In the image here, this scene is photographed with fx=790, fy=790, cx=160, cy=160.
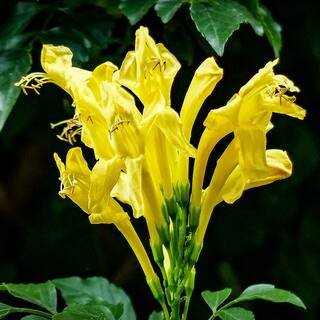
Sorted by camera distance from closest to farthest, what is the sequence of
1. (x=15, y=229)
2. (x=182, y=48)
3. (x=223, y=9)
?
(x=223, y=9), (x=182, y=48), (x=15, y=229)

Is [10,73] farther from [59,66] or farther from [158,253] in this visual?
[158,253]

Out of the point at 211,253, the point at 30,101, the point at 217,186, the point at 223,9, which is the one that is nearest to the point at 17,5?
the point at 30,101

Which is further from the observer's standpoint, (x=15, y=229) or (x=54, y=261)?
(x=15, y=229)

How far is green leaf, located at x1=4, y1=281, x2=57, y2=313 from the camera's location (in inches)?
49.7

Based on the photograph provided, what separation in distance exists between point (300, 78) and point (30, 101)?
2.56 ft

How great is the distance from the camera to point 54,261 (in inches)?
93.1

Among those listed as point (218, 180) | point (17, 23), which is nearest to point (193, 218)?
point (218, 180)

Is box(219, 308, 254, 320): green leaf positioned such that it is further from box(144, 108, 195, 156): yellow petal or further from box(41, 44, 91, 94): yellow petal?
box(41, 44, 91, 94): yellow petal

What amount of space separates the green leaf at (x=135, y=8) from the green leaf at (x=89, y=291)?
0.50 meters

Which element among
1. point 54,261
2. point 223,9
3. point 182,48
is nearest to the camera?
point 223,9

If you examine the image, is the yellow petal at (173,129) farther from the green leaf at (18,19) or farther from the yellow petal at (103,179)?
the green leaf at (18,19)

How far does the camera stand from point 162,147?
1152 mm

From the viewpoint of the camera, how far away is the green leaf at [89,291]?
147 centimetres

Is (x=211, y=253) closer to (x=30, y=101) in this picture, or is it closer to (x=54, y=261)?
(x=54, y=261)
